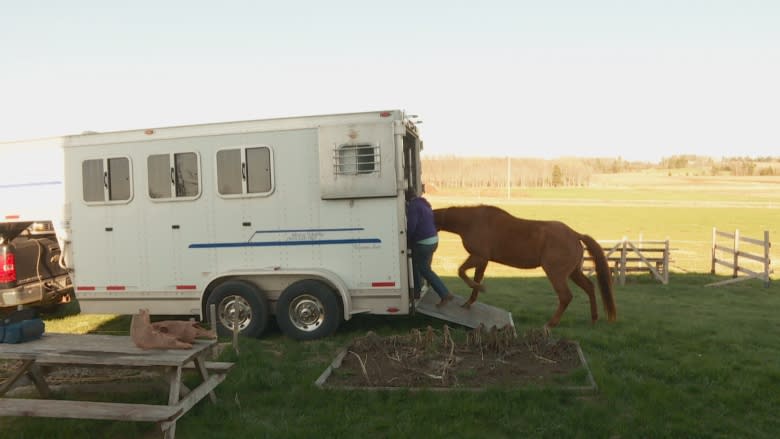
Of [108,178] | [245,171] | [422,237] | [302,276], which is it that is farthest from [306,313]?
[108,178]

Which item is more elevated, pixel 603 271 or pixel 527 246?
pixel 527 246

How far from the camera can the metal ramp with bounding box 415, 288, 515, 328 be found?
25.4ft

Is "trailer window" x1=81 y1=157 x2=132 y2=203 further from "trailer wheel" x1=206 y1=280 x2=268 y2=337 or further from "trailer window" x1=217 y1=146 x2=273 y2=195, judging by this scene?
"trailer wheel" x1=206 y1=280 x2=268 y2=337

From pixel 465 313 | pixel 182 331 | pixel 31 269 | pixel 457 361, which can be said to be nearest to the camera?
pixel 182 331

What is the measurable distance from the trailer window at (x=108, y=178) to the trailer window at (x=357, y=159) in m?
3.18

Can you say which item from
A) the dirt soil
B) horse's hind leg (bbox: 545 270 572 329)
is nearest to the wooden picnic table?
the dirt soil

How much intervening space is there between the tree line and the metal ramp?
309 feet

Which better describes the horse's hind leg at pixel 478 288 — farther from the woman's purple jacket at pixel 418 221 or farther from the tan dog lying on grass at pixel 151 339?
the tan dog lying on grass at pixel 151 339

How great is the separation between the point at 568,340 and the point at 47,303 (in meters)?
8.66

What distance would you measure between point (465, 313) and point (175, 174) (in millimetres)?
4637

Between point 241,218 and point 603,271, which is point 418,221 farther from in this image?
point 603,271

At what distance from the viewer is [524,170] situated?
419 ft

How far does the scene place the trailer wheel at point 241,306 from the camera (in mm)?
7738

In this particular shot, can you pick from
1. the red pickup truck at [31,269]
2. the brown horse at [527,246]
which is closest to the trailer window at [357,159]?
the brown horse at [527,246]
